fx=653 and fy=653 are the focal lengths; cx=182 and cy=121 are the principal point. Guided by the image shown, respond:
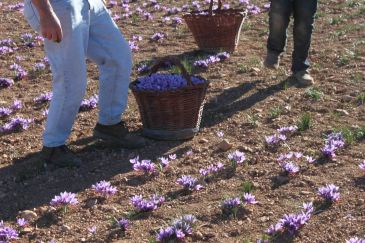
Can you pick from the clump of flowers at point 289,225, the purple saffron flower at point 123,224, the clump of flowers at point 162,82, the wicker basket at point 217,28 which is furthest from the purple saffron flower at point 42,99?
the clump of flowers at point 289,225

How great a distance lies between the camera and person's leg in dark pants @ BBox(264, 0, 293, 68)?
706 cm

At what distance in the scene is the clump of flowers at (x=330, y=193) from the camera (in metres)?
4.21

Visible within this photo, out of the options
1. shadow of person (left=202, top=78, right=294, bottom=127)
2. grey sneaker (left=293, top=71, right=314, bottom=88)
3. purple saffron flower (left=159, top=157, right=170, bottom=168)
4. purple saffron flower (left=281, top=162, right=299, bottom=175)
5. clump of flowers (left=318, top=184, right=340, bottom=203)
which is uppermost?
clump of flowers (left=318, top=184, right=340, bottom=203)

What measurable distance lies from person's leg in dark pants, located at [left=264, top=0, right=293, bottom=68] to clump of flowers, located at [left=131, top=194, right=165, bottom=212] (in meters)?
3.41

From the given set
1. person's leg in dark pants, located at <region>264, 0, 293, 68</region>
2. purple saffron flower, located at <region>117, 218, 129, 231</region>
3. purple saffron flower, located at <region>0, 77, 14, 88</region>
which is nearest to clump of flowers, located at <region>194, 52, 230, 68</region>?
person's leg in dark pants, located at <region>264, 0, 293, 68</region>

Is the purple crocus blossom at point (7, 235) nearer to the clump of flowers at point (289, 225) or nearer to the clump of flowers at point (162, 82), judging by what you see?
the clump of flowers at point (289, 225)

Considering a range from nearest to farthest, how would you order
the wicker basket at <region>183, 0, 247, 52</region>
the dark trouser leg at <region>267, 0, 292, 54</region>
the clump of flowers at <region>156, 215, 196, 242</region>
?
the clump of flowers at <region>156, 215, 196, 242</region>, the dark trouser leg at <region>267, 0, 292, 54</region>, the wicker basket at <region>183, 0, 247, 52</region>

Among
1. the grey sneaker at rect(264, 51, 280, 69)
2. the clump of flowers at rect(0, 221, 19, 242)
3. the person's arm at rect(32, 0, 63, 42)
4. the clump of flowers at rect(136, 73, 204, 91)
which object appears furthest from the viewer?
the grey sneaker at rect(264, 51, 280, 69)

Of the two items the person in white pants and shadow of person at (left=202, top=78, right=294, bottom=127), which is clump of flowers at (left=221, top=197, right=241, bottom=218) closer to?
the person in white pants

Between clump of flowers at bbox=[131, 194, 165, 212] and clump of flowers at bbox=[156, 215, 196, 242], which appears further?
clump of flowers at bbox=[131, 194, 165, 212]

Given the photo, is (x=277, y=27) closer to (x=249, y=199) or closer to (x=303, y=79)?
(x=303, y=79)

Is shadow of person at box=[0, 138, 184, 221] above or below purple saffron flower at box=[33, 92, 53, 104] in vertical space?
above

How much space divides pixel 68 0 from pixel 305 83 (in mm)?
3173

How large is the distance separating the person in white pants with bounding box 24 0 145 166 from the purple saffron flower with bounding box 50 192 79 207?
75 cm
